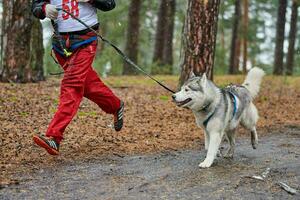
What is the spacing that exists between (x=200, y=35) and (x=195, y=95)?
15.6 feet

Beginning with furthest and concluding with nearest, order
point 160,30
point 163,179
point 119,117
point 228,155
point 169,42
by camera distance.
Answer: point 169,42 < point 160,30 < point 119,117 < point 228,155 < point 163,179

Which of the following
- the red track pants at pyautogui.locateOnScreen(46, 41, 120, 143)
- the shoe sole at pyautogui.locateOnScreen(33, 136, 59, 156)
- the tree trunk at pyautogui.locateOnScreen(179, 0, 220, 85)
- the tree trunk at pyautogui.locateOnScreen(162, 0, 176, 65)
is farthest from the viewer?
the tree trunk at pyautogui.locateOnScreen(162, 0, 176, 65)

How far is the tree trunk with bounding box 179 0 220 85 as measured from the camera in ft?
33.2

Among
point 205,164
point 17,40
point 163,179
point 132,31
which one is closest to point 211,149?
point 205,164

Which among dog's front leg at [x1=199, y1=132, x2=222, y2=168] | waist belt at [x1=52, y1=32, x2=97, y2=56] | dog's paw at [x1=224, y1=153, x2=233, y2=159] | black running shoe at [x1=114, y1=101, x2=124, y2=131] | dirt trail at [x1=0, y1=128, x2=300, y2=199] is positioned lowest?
dog's paw at [x1=224, y1=153, x2=233, y2=159]

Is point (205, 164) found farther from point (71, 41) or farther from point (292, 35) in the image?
point (292, 35)

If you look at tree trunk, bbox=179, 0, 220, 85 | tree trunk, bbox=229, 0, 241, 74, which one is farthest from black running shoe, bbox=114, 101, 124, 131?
tree trunk, bbox=229, 0, 241, 74

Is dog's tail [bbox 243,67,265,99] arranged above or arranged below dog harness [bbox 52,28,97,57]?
below

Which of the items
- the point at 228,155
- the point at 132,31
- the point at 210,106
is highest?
the point at 132,31

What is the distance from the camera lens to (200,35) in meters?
10.2

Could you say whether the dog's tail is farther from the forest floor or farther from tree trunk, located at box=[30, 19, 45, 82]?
tree trunk, located at box=[30, 19, 45, 82]

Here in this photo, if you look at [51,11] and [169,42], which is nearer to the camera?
[51,11]

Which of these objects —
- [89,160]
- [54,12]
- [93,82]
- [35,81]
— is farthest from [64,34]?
[35,81]

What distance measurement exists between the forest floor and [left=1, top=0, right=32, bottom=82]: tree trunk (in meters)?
0.57
